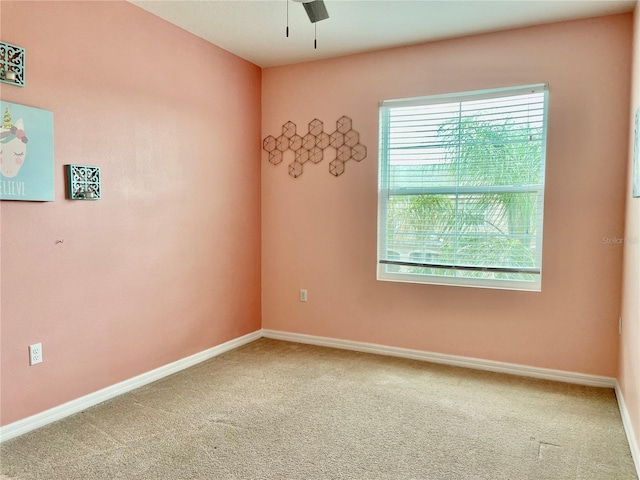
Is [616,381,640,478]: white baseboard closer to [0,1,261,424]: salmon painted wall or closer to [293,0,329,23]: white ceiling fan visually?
[293,0,329,23]: white ceiling fan

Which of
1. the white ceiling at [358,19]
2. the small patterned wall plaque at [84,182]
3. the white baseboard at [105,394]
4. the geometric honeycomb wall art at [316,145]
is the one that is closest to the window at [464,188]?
the geometric honeycomb wall art at [316,145]

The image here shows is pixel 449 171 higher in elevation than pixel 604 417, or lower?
higher

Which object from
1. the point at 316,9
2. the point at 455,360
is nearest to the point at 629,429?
the point at 455,360

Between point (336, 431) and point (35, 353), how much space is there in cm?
167

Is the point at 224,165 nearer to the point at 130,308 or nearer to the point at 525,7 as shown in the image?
the point at 130,308

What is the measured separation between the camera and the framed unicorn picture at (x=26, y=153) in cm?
216

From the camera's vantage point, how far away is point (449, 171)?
11.0 feet

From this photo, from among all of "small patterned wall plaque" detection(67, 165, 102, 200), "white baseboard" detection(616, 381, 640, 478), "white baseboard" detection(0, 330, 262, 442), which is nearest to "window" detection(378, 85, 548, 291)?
"white baseboard" detection(616, 381, 640, 478)

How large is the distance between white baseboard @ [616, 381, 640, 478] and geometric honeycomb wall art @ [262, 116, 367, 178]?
2416 millimetres

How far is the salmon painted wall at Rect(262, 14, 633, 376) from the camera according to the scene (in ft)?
9.53

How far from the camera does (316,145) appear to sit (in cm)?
383

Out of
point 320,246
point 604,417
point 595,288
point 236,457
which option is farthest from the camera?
point 320,246

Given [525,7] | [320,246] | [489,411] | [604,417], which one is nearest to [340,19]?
[525,7]

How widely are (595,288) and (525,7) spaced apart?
6.22 ft
